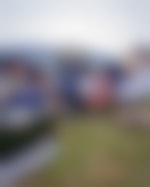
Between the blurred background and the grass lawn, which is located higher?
the blurred background

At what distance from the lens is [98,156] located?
678 millimetres

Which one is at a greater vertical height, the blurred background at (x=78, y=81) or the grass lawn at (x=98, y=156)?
the blurred background at (x=78, y=81)

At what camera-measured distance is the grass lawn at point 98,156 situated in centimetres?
67

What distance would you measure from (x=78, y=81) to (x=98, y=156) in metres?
0.22

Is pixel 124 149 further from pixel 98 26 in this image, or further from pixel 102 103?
pixel 98 26

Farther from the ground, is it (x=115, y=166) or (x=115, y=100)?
(x=115, y=100)

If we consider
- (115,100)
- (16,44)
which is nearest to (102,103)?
(115,100)

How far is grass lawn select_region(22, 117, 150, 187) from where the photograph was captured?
667 millimetres

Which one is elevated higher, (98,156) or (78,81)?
(78,81)

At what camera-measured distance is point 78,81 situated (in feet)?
2.17

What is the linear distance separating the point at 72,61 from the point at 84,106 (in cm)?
13

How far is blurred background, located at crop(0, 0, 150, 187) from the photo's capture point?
2.15 feet

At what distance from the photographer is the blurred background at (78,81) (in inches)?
25.8

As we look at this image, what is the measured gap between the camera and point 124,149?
670mm
